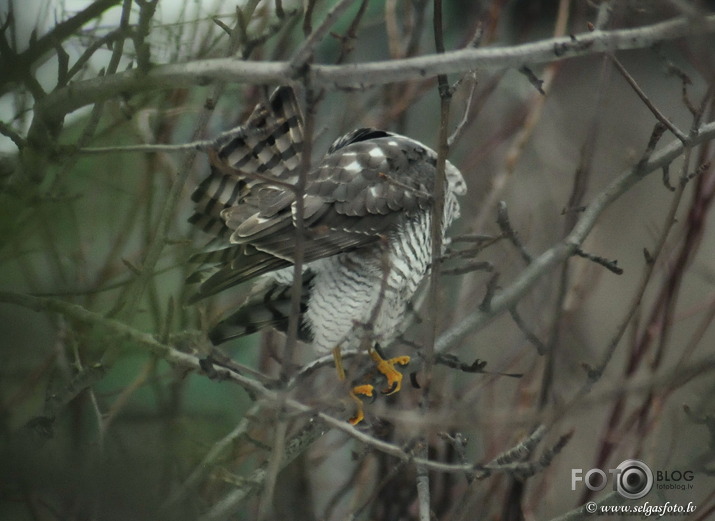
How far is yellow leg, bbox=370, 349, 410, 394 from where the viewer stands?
6.82 feet

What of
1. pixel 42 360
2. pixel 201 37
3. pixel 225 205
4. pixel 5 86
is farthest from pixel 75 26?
pixel 225 205

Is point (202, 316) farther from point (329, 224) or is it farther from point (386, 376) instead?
point (386, 376)

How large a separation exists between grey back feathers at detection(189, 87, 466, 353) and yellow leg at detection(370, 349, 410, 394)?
67mm

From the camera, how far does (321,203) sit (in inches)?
78.2

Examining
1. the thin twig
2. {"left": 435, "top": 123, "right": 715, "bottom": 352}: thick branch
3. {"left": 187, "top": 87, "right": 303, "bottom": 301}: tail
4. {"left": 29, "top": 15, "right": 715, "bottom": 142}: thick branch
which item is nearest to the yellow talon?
{"left": 435, "top": 123, "right": 715, "bottom": 352}: thick branch

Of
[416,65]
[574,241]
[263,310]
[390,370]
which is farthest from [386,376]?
[416,65]

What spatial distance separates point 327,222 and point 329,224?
0.01 metres

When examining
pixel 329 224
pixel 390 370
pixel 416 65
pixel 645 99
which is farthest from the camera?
pixel 390 370

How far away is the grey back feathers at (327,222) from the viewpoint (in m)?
1.91

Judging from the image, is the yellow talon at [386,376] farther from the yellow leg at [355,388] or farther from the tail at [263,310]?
the tail at [263,310]

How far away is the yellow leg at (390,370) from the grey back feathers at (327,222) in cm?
7

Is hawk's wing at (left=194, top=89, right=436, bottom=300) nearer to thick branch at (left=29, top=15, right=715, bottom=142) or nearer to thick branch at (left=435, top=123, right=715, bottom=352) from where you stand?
thick branch at (left=435, top=123, right=715, bottom=352)

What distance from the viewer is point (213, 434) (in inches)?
51.4

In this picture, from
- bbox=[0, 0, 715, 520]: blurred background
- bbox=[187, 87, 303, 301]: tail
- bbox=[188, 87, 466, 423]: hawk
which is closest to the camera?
bbox=[0, 0, 715, 520]: blurred background
